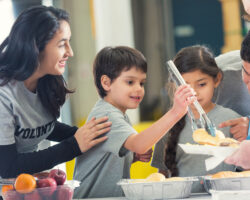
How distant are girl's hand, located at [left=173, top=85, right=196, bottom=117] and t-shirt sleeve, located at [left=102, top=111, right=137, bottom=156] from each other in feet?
0.64

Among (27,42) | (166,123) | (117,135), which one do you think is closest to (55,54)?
(27,42)

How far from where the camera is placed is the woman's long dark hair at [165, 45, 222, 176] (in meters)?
1.86

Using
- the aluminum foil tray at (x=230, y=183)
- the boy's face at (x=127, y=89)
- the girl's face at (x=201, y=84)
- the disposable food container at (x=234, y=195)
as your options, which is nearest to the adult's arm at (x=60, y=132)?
the boy's face at (x=127, y=89)

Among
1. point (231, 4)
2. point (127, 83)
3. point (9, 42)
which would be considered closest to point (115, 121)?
point (127, 83)

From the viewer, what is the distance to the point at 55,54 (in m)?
1.65

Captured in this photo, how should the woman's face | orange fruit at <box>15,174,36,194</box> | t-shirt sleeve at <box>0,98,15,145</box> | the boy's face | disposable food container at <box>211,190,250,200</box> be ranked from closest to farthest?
disposable food container at <box>211,190,250,200</box>
orange fruit at <box>15,174,36,194</box>
t-shirt sleeve at <box>0,98,15,145</box>
the woman's face
the boy's face

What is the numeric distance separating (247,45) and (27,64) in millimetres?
747

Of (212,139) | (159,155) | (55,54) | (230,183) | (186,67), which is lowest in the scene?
(159,155)

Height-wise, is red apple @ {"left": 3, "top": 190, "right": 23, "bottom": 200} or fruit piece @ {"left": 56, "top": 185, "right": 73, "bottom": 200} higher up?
red apple @ {"left": 3, "top": 190, "right": 23, "bottom": 200}

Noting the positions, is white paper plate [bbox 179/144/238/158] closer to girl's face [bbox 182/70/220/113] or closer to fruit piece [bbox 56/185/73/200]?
fruit piece [bbox 56/185/73/200]

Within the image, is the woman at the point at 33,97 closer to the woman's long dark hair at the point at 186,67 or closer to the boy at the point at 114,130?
the boy at the point at 114,130

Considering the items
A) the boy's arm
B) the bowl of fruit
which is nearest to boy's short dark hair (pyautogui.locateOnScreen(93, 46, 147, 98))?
the boy's arm

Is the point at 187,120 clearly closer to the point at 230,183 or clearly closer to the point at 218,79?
the point at 218,79

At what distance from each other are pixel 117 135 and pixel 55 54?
14.5 inches
